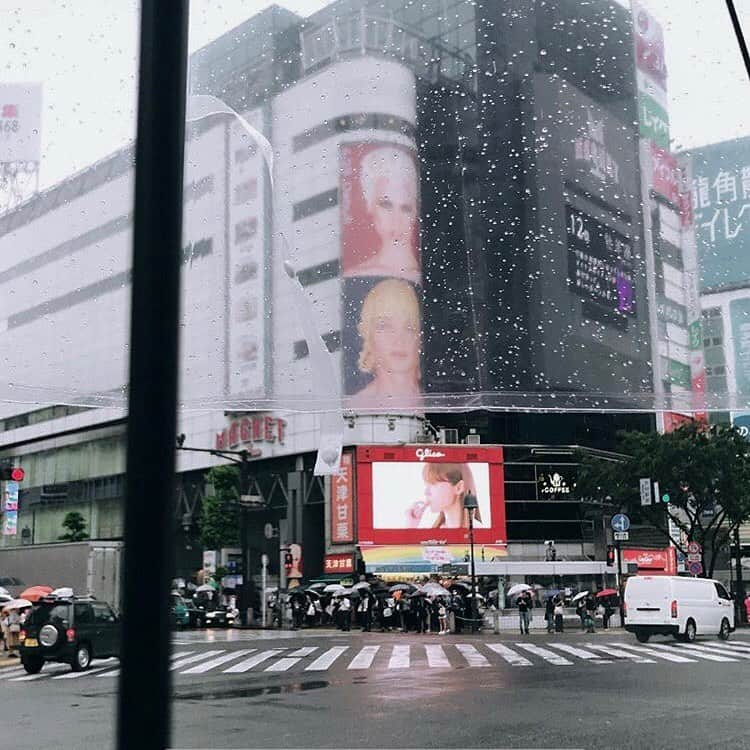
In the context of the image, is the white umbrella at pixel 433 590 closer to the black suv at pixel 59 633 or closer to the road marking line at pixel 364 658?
the road marking line at pixel 364 658

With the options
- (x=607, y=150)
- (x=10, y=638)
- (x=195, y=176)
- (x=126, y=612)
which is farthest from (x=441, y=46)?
(x=10, y=638)

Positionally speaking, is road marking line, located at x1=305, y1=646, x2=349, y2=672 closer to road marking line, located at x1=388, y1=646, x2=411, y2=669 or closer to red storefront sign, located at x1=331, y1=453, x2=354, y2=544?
road marking line, located at x1=388, y1=646, x2=411, y2=669

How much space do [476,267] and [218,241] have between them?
0.57m

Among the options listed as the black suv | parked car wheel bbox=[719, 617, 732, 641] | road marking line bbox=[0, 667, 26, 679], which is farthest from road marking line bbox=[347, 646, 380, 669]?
parked car wheel bbox=[719, 617, 732, 641]

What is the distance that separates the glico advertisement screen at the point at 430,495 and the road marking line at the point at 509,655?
73.4 feet

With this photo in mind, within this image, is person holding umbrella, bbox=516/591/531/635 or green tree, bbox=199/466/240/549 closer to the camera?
person holding umbrella, bbox=516/591/531/635

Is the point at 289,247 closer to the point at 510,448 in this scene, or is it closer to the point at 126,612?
the point at 126,612

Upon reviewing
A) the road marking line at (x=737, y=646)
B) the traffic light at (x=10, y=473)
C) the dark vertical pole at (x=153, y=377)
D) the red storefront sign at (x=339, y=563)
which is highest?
the traffic light at (x=10, y=473)

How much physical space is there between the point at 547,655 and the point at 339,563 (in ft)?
89.8

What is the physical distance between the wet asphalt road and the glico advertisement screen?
81.4 ft

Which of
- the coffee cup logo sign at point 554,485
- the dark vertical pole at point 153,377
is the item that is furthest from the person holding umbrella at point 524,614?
the dark vertical pole at point 153,377

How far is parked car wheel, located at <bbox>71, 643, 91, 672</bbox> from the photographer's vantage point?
17.4 m

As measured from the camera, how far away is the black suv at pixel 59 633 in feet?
56.7

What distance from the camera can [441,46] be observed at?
7.04ft
